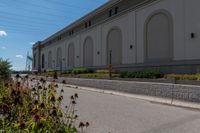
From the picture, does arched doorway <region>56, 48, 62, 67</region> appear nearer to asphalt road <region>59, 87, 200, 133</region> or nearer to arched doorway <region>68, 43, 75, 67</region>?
arched doorway <region>68, 43, 75, 67</region>

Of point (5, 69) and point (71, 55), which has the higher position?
point (71, 55)

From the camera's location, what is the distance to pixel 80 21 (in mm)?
38656

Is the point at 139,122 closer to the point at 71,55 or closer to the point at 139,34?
the point at 139,34

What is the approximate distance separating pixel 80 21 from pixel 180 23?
22.5 meters

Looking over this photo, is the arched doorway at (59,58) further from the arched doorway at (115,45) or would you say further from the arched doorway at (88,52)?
the arched doorway at (115,45)

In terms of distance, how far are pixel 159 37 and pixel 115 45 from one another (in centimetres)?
777

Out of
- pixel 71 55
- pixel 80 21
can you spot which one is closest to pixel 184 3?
pixel 80 21

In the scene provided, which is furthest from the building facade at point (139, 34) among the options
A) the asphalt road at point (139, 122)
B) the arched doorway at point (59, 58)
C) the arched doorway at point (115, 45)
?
the asphalt road at point (139, 122)

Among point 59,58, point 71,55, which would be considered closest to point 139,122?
point 71,55

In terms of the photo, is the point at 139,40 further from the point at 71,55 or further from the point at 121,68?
the point at 71,55

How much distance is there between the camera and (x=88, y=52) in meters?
35.9

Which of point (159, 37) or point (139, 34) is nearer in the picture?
point (159, 37)

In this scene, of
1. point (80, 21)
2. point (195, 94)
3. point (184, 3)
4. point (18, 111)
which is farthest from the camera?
point (80, 21)

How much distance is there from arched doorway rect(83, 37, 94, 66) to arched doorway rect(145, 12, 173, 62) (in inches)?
530
